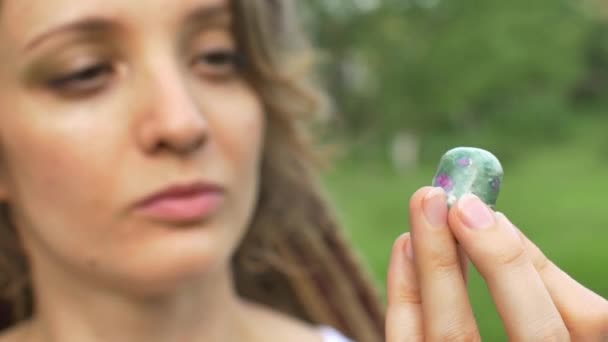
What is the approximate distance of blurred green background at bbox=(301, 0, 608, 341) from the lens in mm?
5605

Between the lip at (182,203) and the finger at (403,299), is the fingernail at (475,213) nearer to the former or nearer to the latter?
the finger at (403,299)

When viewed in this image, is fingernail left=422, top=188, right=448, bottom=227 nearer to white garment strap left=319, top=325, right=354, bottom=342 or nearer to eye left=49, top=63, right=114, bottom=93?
eye left=49, top=63, right=114, bottom=93

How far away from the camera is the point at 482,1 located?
6262 millimetres

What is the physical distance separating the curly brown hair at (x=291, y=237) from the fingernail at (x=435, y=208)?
0.44 m

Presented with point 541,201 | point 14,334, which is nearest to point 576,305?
point 14,334

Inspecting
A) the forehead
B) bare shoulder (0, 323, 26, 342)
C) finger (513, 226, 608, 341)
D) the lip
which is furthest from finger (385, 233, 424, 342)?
bare shoulder (0, 323, 26, 342)

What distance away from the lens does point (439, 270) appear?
2.02ft

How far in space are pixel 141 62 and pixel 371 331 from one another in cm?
61

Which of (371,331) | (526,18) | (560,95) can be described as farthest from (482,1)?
(371,331)

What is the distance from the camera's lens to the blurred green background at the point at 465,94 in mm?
5605

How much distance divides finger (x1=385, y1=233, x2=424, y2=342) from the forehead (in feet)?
1.19

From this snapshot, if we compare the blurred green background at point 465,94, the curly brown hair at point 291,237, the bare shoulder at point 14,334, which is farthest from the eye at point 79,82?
the blurred green background at point 465,94

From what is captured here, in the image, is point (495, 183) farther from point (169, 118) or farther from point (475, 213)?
point (169, 118)

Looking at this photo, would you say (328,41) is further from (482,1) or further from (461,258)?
(461,258)
